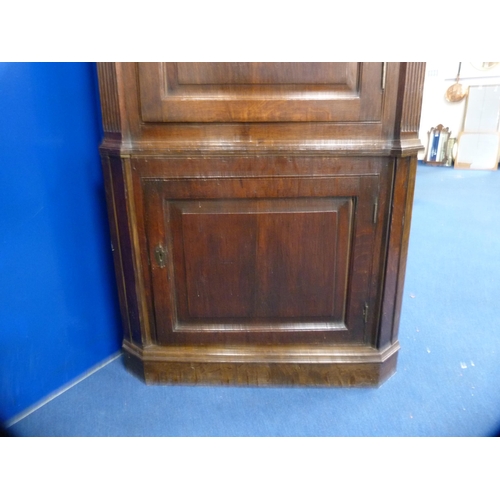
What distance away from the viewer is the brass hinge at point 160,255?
116 cm

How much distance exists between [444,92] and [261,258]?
19.9ft

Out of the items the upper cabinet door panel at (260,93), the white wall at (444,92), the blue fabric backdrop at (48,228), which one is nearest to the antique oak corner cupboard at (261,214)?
the upper cabinet door panel at (260,93)

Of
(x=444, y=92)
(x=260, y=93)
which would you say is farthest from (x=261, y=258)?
(x=444, y=92)

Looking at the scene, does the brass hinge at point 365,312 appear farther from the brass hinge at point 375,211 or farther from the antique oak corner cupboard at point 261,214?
the brass hinge at point 375,211

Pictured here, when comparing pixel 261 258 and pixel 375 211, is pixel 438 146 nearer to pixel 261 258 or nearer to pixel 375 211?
pixel 375 211

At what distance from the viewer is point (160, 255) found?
1169 millimetres

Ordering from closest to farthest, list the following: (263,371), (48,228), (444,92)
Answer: (48,228), (263,371), (444,92)

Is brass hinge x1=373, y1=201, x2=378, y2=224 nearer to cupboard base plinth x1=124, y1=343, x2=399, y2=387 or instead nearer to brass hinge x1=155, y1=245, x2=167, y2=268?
cupboard base plinth x1=124, y1=343, x2=399, y2=387

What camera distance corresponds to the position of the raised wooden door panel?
43.5 inches

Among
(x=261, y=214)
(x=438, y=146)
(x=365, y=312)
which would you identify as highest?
(x=261, y=214)

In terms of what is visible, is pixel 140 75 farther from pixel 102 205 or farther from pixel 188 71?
pixel 102 205

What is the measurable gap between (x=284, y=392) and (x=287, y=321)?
0.23 m

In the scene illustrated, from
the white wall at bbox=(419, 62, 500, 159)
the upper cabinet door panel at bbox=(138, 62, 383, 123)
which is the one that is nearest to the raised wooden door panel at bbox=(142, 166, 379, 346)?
the upper cabinet door panel at bbox=(138, 62, 383, 123)

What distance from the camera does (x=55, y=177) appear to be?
1145mm
